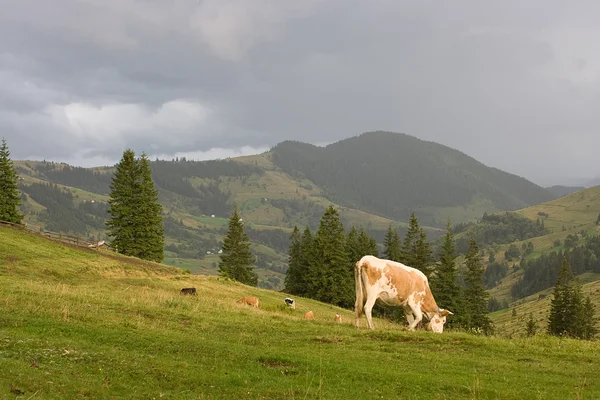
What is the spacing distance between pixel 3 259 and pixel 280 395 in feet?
116

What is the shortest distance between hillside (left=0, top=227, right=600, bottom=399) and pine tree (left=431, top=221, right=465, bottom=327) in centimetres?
4531

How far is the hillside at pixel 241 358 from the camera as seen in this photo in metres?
11.4

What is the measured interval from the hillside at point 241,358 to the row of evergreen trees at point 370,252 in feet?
149

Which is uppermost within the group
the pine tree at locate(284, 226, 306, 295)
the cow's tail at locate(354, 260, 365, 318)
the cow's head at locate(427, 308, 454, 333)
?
the cow's tail at locate(354, 260, 365, 318)

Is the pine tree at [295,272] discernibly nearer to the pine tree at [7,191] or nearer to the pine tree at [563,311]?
the pine tree at [563,311]

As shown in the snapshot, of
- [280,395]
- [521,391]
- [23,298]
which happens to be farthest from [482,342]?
[23,298]

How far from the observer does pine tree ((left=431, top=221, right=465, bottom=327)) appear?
64250mm

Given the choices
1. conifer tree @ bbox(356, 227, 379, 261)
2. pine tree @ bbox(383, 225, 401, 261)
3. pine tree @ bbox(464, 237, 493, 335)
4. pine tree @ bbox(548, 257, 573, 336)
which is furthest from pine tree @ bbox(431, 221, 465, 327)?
conifer tree @ bbox(356, 227, 379, 261)

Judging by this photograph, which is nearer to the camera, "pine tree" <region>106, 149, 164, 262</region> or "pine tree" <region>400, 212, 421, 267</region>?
"pine tree" <region>106, 149, 164, 262</region>

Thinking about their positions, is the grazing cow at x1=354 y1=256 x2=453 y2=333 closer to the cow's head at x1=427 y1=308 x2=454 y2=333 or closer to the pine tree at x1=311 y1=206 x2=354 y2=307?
the cow's head at x1=427 y1=308 x2=454 y2=333

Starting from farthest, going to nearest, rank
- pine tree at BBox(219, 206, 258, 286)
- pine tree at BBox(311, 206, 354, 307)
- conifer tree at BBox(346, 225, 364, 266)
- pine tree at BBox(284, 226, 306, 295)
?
pine tree at BBox(219, 206, 258, 286), conifer tree at BBox(346, 225, 364, 266), pine tree at BBox(284, 226, 306, 295), pine tree at BBox(311, 206, 354, 307)

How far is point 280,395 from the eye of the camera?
11.2m

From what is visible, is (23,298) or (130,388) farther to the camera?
(23,298)

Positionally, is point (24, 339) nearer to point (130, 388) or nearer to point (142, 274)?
point (130, 388)
